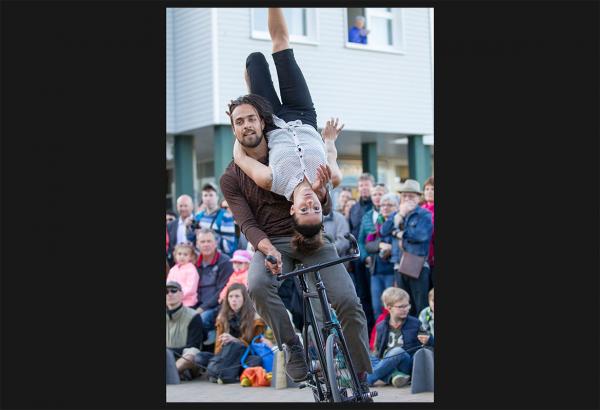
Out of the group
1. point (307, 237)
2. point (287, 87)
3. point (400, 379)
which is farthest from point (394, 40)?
point (307, 237)

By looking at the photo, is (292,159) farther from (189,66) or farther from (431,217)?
(189,66)

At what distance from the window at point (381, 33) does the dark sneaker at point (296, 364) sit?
25.6ft

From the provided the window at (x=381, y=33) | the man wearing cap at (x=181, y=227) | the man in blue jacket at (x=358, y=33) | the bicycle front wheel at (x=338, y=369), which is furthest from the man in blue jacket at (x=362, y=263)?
the man in blue jacket at (x=358, y=33)

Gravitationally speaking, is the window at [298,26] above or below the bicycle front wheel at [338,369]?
above

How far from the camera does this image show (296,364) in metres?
4.67

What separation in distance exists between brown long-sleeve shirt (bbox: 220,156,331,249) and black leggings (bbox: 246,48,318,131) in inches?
14.6

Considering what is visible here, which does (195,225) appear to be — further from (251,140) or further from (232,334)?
(251,140)

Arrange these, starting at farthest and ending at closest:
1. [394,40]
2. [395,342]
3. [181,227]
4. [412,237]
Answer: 1. [394,40]
2. [181,227]
3. [412,237]
4. [395,342]

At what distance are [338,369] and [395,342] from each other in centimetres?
204

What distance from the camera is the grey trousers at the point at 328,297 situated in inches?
183

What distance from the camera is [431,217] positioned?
6945 millimetres

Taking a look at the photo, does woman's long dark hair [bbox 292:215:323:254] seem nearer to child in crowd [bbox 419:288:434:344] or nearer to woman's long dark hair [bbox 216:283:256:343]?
child in crowd [bbox 419:288:434:344]

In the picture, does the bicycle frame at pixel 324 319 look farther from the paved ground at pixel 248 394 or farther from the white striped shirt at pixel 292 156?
the paved ground at pixel 248 394
